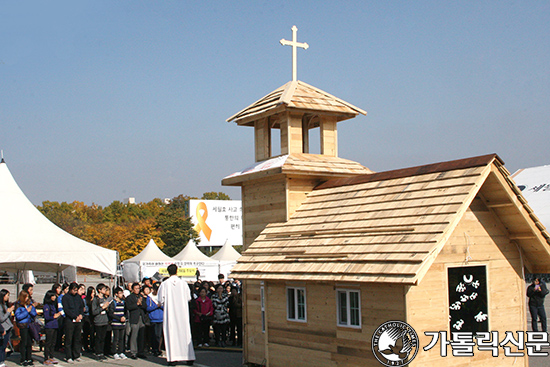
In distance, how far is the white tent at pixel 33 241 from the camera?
1664 cm

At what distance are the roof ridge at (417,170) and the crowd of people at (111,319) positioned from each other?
177 inches

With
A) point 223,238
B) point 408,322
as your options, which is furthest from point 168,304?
point 223,238

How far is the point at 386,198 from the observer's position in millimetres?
10953

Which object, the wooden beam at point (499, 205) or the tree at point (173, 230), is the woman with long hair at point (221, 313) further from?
the tree at point (173, 230)

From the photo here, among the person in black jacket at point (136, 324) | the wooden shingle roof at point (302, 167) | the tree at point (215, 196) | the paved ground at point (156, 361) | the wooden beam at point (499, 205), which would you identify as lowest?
the paved ground at point (156, 361)

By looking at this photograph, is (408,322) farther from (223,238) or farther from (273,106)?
(223,238)

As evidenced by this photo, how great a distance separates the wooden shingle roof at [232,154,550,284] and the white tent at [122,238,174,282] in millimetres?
22822

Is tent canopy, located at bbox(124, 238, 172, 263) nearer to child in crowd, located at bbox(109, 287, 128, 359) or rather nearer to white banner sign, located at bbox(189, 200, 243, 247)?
child in crowd, located at bbox(109, 287, 128, 359)

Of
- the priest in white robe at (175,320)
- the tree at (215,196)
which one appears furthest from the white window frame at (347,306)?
the tree at (215,196)

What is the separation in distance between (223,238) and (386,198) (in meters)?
70.0

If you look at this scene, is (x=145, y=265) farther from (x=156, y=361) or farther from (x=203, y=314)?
(x=156, y=361)

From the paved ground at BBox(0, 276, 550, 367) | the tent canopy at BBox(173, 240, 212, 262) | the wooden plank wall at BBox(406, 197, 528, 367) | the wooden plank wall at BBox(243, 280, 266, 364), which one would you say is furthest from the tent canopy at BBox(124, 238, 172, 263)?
the wooden plank wall at BBox(406, 197, 528, 367)

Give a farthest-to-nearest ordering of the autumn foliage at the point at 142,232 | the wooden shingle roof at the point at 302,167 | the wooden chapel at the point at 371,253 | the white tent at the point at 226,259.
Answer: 1. the autumn foliage at the point at 142,232
2. the white tent at the point at 226,259
3. the wooden shingle roof at the point at 302,167
4. the wooden chapel at the point at 371,253

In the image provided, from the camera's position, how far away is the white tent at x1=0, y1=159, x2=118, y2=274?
16641 mm
